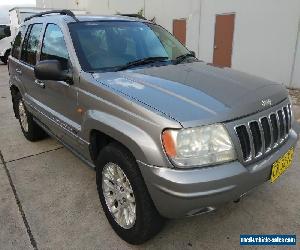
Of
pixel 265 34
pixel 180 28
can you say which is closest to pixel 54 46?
pixel 265 34

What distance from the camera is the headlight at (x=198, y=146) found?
6.68ft

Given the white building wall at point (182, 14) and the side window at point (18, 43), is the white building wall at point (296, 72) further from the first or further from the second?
the side window at point (18, 43)

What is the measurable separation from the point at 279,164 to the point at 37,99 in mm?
2975

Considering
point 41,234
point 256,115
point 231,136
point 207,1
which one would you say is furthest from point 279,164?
point 207,1

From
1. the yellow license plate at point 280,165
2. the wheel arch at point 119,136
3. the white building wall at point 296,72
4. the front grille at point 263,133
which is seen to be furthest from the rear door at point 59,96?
the white building wall at point 296,72

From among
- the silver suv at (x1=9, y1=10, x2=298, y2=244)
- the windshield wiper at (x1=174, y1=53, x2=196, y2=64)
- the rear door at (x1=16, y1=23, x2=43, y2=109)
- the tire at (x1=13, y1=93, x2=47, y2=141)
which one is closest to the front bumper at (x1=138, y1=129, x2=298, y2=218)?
the silver suv at (x1=9, y1=10, x2=298, y2=244)

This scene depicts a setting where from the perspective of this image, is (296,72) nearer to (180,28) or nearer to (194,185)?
(180,28)

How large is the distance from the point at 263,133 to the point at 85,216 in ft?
5.90

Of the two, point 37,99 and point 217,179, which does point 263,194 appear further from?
point 37,99

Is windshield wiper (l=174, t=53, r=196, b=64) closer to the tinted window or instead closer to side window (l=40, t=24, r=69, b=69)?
side window (l=40, t=24, r=69, b=69)

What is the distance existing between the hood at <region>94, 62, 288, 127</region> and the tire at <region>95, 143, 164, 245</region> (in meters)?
0.46

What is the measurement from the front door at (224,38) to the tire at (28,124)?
6.95 m

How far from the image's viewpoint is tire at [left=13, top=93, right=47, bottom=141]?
468 centimetres

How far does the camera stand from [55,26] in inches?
135
